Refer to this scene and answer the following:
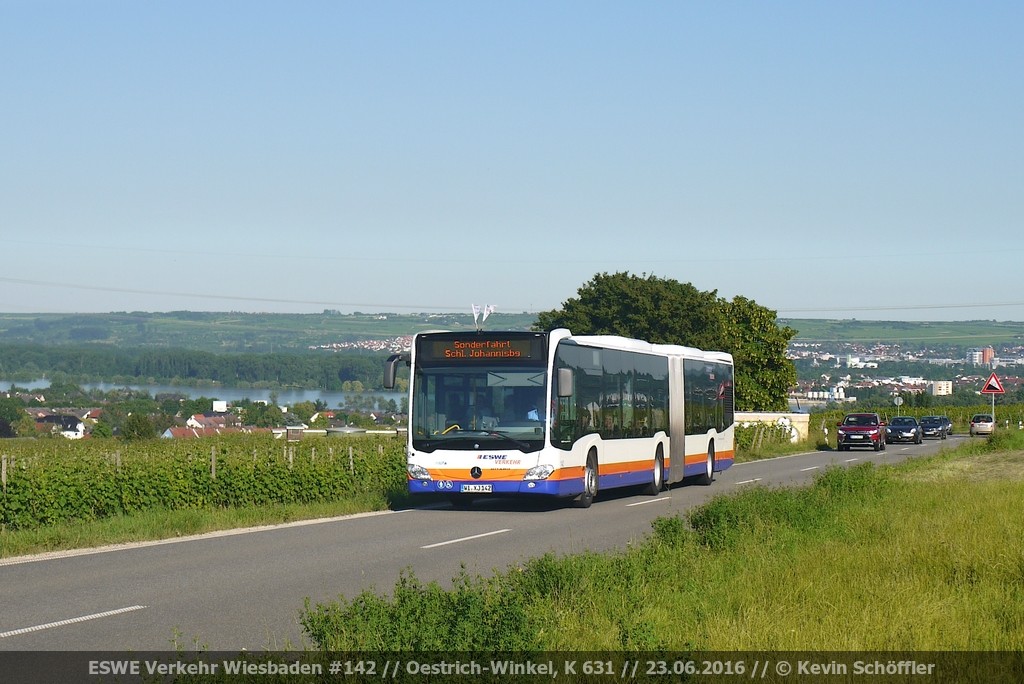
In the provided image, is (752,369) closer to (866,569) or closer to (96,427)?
(96,427)

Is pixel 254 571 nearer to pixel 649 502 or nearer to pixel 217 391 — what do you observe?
pixel 649 502

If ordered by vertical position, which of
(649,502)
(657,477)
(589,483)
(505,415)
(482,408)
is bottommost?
(649,502)

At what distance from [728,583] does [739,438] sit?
44697 millimetres

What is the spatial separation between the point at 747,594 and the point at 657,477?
1771cm

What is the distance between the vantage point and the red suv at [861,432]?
56.0 m

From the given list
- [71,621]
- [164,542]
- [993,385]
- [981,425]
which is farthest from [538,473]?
[981,425]

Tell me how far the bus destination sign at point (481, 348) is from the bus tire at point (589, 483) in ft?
9.20

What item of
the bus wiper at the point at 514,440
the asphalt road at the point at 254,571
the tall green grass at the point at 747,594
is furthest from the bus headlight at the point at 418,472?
the tall green grass at the point at 747,594

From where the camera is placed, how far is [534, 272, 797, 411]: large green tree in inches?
3255

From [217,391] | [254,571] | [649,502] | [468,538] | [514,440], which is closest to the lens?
[254,571]

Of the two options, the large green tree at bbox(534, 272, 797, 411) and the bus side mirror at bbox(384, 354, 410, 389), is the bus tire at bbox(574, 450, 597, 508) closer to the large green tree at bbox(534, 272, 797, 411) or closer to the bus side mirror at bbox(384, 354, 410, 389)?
the bus side mirror at bbox(384, 354, 410, 389)

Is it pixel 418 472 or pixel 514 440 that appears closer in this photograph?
pixel 514 440

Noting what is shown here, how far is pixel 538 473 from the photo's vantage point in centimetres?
2189

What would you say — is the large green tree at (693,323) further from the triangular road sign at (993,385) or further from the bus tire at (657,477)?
the bus tire at (657,477)
